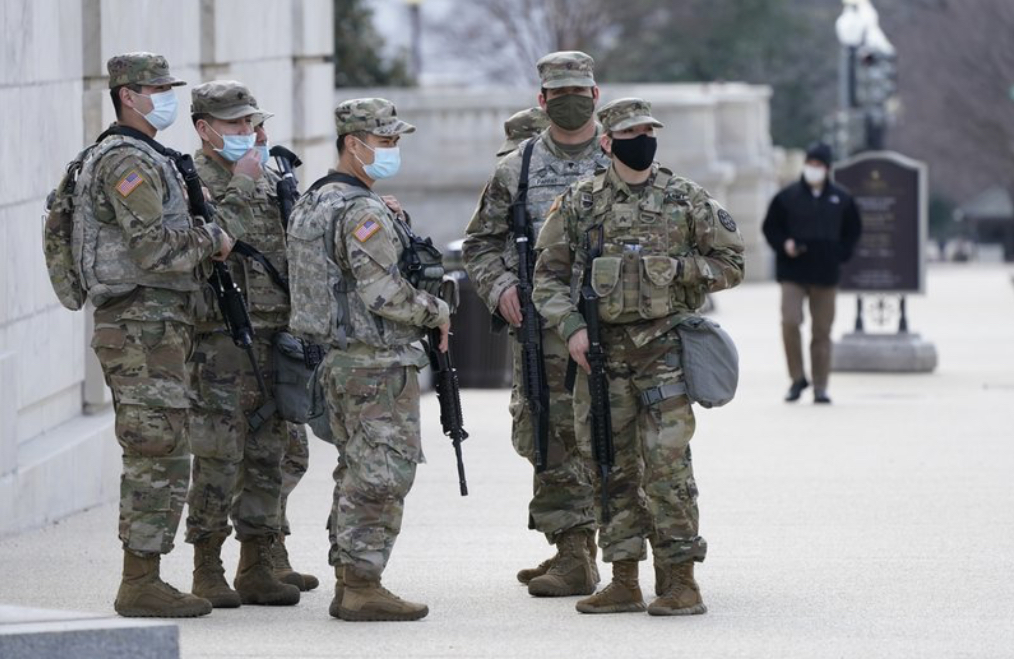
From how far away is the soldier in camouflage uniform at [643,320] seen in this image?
803 cm

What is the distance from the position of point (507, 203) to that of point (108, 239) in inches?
68.2

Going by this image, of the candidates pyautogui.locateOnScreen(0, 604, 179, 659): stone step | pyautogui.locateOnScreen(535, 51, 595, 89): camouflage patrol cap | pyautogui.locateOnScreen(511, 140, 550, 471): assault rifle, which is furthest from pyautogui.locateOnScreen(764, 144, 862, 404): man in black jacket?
pyautogui.locateOnScreen(0, 604, 179, 659): stone step

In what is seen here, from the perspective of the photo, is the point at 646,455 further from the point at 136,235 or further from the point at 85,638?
the point at 85,638

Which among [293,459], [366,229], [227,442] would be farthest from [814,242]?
[366,229]

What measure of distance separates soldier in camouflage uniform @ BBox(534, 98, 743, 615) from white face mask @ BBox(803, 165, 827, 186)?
7820mm

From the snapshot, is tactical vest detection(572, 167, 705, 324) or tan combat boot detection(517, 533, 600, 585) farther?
tan combat boot detection(517, 533, 600, 585)

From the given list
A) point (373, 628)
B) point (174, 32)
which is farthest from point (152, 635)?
point (174, 32)

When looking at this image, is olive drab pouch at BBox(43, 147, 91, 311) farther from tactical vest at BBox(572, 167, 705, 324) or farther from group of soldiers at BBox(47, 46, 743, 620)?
tactical vest at BBox(572, 167, 705, 324)

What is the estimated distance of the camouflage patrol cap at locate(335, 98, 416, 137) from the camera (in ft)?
26.4

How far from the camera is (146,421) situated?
796cm

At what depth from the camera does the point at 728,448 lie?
1383 cm

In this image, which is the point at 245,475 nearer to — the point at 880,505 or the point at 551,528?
the point at 551,528

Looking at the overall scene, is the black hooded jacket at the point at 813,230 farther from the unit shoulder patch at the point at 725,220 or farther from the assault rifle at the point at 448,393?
the assault rifle at the point at 448,393

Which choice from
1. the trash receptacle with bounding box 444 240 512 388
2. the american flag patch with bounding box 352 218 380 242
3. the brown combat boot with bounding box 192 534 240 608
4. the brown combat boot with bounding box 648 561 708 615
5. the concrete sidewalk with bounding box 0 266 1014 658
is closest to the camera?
the concrete sidewalk with bounding box 0 266 1014 658
